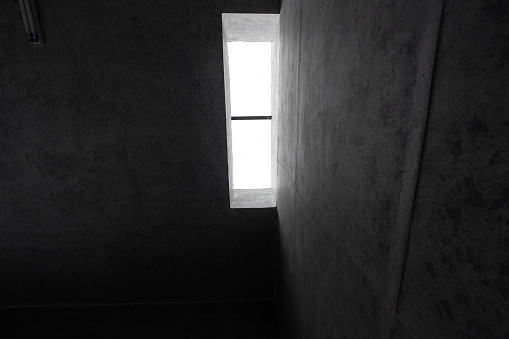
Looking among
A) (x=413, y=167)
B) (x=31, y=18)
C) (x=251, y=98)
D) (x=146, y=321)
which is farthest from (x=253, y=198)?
Result: (x=31, y=18)

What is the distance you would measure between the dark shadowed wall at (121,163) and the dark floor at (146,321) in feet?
0.34

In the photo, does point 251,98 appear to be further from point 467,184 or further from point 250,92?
point 467,184

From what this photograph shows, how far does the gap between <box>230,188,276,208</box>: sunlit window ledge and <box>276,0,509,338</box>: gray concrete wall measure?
1.63 meters

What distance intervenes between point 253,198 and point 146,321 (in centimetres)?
175

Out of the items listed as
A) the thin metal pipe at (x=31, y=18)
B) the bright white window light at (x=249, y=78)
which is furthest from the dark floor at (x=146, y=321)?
the thin metal pipe at (x=31, y=18)

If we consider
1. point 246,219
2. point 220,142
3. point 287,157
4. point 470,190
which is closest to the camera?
point 470,190

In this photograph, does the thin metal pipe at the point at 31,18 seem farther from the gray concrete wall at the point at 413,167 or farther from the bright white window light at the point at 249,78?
the gray concrete wall at the point at 413,167

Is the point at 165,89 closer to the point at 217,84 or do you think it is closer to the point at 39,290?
the point at 217,84

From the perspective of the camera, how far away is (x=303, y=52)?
1.20 metres

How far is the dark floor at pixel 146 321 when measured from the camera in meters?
2.41

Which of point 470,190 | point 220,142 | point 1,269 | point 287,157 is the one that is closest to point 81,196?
point 1,269

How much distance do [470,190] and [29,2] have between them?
299 cm

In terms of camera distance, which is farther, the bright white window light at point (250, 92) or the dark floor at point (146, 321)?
the bright white window light at point (250, 92)

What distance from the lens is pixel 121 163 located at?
2.33m
